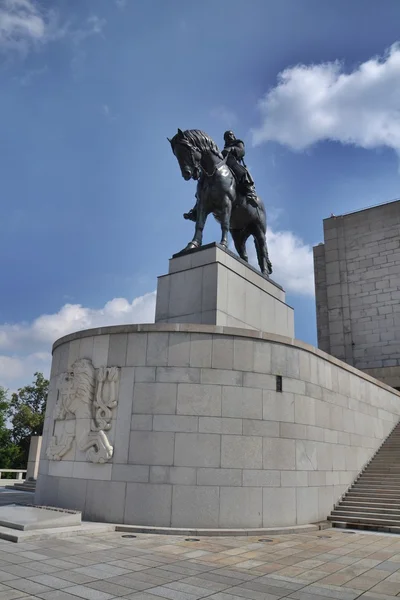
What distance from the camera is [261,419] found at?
10.6 metres

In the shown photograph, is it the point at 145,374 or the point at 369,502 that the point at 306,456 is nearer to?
the point at 369,502

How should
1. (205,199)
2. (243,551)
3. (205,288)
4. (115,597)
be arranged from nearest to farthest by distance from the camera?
(115,597), (243,551), (205,288), (205,199)

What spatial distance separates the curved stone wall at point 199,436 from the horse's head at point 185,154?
5281 mm

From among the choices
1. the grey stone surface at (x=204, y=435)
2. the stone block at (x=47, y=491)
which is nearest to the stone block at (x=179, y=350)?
the grey stone surface at (x=204, y=435)

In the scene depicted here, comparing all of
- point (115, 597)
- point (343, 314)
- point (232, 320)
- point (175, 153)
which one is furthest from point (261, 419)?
point (343, 314)

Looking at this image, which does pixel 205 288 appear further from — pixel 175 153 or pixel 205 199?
pixel 175 153

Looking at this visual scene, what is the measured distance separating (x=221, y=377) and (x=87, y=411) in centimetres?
312

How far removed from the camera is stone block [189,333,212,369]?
34.6ft

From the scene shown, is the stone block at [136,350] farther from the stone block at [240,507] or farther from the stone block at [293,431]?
the stone block at [293,431]

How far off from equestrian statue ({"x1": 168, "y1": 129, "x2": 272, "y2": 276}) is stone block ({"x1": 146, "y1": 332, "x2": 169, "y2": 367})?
4171mm

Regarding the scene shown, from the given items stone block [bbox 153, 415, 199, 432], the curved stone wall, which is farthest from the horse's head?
stone block [bbox 153, 415, 199, 432]

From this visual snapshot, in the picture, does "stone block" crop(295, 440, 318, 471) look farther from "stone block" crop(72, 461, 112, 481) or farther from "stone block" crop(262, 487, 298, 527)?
"stone block" crop(72, 461, 112, 481)

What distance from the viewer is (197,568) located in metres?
6.74

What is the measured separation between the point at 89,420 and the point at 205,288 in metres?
4.75
